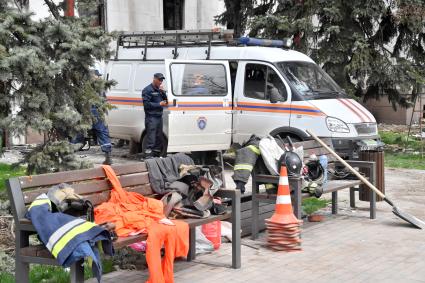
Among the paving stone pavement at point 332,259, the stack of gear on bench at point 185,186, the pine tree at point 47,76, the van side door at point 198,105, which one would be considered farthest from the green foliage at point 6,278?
the van side door at point 198,105

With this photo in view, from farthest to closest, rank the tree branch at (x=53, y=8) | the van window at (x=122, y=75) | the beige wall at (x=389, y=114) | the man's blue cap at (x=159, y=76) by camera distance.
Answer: the beige wall at (x=389, y=114) < the van window at (x=122, y=75) < the man's blue cap at (x=159, y=76) < the tree branch at (x=53, y=8)

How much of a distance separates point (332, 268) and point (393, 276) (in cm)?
58

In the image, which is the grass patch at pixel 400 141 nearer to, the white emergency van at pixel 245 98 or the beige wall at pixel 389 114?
the beige wall at pixel 389 114

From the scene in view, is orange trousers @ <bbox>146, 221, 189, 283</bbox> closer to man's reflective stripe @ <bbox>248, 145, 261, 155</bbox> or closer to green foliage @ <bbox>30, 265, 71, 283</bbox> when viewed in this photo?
green foliage @ <bbox>30, 265, 71, 283</bbox>

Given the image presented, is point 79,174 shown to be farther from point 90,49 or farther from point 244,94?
point 244,94

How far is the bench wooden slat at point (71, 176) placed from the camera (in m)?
5.24

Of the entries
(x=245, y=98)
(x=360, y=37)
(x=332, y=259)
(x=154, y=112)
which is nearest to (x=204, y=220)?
(x=332, y=259)

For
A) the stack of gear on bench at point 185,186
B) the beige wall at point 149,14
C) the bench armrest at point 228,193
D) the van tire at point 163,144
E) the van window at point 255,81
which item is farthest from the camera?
the beige wall at point 149,14

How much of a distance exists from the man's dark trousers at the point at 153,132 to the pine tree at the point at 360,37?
194 inches

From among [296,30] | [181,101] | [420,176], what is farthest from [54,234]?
[296,30]

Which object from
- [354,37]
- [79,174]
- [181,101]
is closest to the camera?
[79,174]

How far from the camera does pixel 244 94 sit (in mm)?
13391

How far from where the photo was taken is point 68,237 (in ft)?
15.7

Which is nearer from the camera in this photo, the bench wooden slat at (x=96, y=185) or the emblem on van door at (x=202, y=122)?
the bench wooden slat at (x=96, y=185)
